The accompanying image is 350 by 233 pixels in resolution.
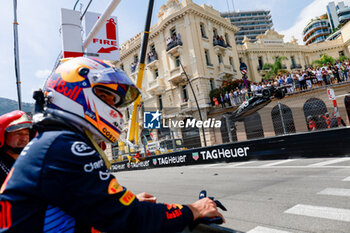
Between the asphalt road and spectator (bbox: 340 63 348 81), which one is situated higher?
spectator (bbox: 340 63 348 81)

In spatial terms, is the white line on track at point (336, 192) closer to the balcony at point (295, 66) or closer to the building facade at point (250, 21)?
the balcony at point (295, 66)

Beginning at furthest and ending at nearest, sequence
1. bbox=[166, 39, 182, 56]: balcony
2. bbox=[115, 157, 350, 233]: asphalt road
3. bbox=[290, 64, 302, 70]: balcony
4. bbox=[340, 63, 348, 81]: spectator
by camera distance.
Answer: bbox=[290, 64, 302, 70]: balcony < bbox=[166, 39, 182, 56]: balcony < bbox=[340, 63, 348, 81]: spectator < bbox=[115, 157, 350, 233]: asphalt road

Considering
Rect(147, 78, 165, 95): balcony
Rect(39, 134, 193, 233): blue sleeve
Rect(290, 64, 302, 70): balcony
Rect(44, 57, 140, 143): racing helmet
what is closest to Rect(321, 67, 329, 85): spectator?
Rect(147, 78, 165, 95): balcony

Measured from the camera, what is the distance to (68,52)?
16.3 ft

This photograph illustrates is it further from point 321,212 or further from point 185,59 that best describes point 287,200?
point 185,59

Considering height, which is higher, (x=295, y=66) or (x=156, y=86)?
(x=295, y=66)

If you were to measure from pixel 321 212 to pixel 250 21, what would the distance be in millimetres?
109134

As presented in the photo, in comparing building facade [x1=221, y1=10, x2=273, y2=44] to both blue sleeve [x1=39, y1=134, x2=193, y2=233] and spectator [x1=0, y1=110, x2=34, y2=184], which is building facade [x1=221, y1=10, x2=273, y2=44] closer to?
spectator [x1=0, y1=110, x2=34, y2=184]

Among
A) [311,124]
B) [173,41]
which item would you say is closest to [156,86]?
[173,41]

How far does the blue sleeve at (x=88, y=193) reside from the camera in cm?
100

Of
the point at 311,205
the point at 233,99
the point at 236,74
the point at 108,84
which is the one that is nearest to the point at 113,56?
the point at 108,84

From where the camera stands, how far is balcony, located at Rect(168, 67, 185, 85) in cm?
2659

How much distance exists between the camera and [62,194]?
1004 millimetres

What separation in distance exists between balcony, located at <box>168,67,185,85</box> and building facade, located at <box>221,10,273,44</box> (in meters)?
80.2
